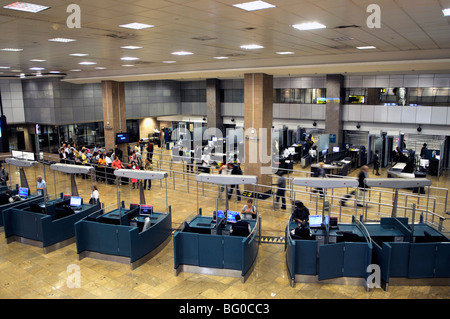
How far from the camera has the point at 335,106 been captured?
21.3 metres

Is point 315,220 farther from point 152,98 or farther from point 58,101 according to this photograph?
point 152,98

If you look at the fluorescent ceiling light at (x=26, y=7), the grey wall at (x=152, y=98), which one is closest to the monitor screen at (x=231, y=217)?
the fluorescent ceiling light at (x=26, y=7)

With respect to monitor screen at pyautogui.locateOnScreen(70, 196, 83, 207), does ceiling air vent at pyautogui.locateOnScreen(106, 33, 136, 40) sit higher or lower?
higher

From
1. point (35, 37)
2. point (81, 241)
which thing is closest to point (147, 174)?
point (81, 241)

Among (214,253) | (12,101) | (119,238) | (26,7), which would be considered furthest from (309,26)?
(12,101)

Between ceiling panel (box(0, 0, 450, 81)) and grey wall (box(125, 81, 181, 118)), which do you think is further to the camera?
grey wall (box(125, 81, 181, 118))

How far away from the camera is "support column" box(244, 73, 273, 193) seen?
543 inches

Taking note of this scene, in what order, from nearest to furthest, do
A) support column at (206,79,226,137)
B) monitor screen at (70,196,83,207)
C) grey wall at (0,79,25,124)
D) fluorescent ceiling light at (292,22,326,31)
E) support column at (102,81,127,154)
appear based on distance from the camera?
fluorescent ceiling light at (292,22,326,31) < monitor screen at (70,196,83,207) < support column at (102,81,127,154) < grey wall at (0,79,25,124) < support column at (206,79,226,137)

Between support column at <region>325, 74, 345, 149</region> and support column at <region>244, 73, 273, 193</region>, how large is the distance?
840cm

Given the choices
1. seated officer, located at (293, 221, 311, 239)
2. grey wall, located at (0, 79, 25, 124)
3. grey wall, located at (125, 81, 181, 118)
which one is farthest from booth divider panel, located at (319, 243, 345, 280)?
grey wall, located at (0, 79, 25, 124)

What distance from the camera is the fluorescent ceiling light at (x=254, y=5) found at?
496 centimetres

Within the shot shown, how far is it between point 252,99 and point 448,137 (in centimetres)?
1306

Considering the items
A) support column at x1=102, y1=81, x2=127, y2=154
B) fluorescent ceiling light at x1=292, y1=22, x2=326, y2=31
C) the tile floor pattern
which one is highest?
fluorescent ceiling light at x1=292, y1=22, x2=326, y2=31

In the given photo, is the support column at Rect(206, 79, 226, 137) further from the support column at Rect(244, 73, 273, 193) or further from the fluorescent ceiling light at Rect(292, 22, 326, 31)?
the fluorescent ceiling light at Rect(292, 22, 326, 31)
